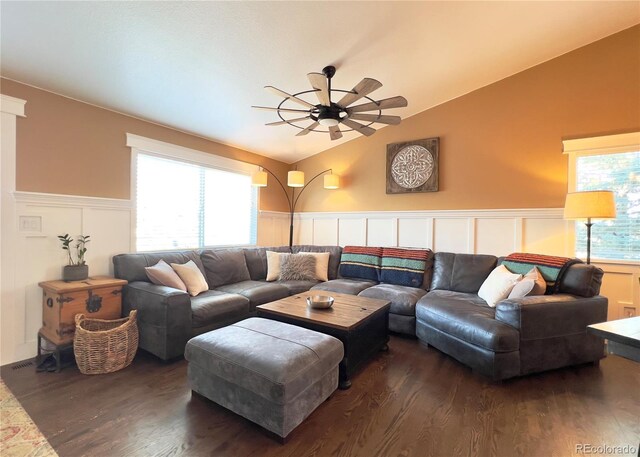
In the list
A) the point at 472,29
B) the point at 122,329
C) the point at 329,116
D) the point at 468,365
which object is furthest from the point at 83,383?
the point at 472,29

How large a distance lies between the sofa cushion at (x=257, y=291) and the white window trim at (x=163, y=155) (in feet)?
3.85

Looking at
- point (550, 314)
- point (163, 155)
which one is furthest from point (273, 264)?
point (550, 314)

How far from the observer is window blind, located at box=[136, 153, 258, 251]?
11.1ft

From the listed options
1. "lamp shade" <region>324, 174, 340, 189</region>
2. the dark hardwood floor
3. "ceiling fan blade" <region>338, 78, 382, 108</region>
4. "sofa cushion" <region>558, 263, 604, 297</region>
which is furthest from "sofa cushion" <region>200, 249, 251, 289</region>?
"sofa cushion" <region>558, 263, 604, 297</region>

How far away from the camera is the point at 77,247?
2.75 meters

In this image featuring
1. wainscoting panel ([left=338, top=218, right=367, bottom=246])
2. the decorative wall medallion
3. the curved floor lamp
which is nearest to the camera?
the decorative wall medallion

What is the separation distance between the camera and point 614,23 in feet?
9.14

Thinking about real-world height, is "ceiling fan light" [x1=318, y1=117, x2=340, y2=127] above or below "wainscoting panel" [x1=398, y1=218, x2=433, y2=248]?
above

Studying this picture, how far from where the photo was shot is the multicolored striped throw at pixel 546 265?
263 centimetres

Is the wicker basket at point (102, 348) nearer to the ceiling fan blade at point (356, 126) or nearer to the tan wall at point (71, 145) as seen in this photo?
the tan wall at point (71, 145)

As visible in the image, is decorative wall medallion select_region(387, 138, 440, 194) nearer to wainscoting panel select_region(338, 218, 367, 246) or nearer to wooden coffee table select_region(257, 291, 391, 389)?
wainscoting panel select_region(338, 218, 367, 246)

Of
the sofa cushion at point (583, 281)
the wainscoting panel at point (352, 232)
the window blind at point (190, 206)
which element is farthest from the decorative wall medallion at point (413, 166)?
the window blind at point (190, 206)

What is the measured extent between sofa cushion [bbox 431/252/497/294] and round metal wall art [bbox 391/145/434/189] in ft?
3.67

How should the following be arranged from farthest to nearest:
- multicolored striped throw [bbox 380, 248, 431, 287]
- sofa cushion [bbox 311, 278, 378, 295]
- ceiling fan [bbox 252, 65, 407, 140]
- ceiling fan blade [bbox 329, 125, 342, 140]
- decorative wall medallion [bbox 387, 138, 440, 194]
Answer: decorative wall medallion [bbox 387, 138, 440, 194] < multicolored striped throw [bbox 380, 248, 431, 287] < sofa cushion [bbox 311, 278, 378, 295] < ceiling fan blade [bbox 329, 125, 342, 140] < ceiling fan [bbox 252, 65, 407, 140]
